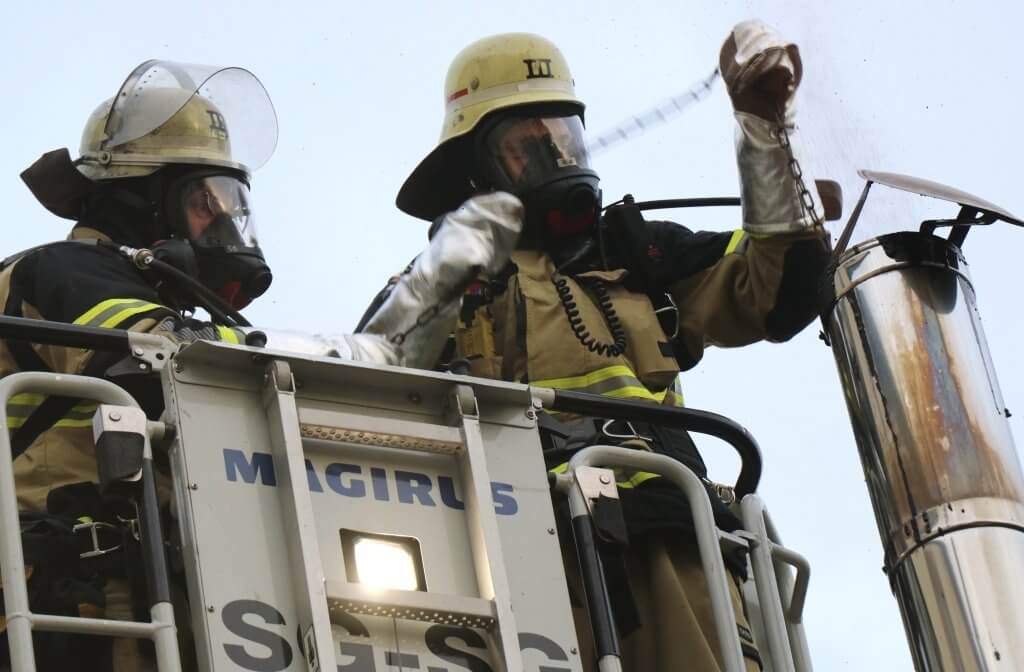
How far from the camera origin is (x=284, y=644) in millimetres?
4949

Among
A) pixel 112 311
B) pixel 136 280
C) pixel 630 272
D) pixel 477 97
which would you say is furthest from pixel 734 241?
pixel 112 311

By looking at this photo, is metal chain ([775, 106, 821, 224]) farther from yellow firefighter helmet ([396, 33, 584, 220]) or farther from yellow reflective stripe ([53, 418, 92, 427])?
yellow reflective stripe ([53, 418, 92, 427])

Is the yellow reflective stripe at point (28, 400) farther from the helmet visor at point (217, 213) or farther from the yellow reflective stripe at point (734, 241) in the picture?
the yellow reflective stripe at point (734, 241)

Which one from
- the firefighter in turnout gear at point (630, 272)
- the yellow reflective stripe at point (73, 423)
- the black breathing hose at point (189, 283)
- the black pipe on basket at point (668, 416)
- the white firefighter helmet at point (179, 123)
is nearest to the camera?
the black pipe on basket at point (668, 416)

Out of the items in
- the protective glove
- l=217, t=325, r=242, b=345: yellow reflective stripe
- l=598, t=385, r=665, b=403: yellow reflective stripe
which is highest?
the protective glove

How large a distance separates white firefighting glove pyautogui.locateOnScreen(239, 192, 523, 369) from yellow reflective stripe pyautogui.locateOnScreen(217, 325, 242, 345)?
127 millimetres

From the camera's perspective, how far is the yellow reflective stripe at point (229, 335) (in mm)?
6430

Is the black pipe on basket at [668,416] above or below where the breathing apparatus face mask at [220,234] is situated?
below

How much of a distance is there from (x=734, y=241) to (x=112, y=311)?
2.27 m

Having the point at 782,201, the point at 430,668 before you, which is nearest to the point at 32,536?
the point at 430,668

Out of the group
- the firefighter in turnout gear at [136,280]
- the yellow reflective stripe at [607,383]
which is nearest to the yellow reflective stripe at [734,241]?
the yellow reflective stripe at [607,383]

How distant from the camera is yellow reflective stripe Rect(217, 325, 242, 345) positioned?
253 inches

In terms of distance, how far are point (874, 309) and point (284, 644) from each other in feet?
8.61

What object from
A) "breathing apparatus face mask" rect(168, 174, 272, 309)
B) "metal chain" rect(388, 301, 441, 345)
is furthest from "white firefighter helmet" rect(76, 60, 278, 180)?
"metal chain" rect(388, 301, 441, 345)
